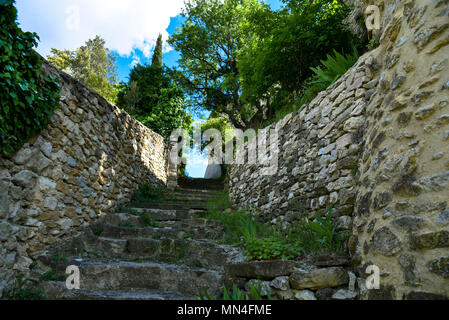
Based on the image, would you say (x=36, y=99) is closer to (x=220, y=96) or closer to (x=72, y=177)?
(x=72, y=177)

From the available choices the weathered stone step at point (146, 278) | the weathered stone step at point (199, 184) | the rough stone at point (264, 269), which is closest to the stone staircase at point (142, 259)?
the weathered stone step at point (146, 278)

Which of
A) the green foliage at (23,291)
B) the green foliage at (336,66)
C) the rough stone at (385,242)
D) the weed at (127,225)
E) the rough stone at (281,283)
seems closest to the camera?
the rough stone at (385,242)

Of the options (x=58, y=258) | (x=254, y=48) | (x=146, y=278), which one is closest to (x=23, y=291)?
(x=58, y=258)

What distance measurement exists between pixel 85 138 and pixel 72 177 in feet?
1.91

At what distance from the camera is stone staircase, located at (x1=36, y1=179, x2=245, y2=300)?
2.42 m

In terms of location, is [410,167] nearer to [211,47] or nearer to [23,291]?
[23,291]

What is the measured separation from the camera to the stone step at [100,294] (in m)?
2.17

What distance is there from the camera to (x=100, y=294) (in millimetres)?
2266

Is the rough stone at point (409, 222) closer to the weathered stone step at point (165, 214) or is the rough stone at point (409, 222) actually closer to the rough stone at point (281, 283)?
the rough stone at point (281, 283)

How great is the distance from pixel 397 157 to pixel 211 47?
10.9m

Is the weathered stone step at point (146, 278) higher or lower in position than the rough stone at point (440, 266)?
lower

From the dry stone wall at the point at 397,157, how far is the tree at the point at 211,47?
8.18 metres

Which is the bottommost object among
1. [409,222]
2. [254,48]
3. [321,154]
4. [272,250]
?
[272,250]
